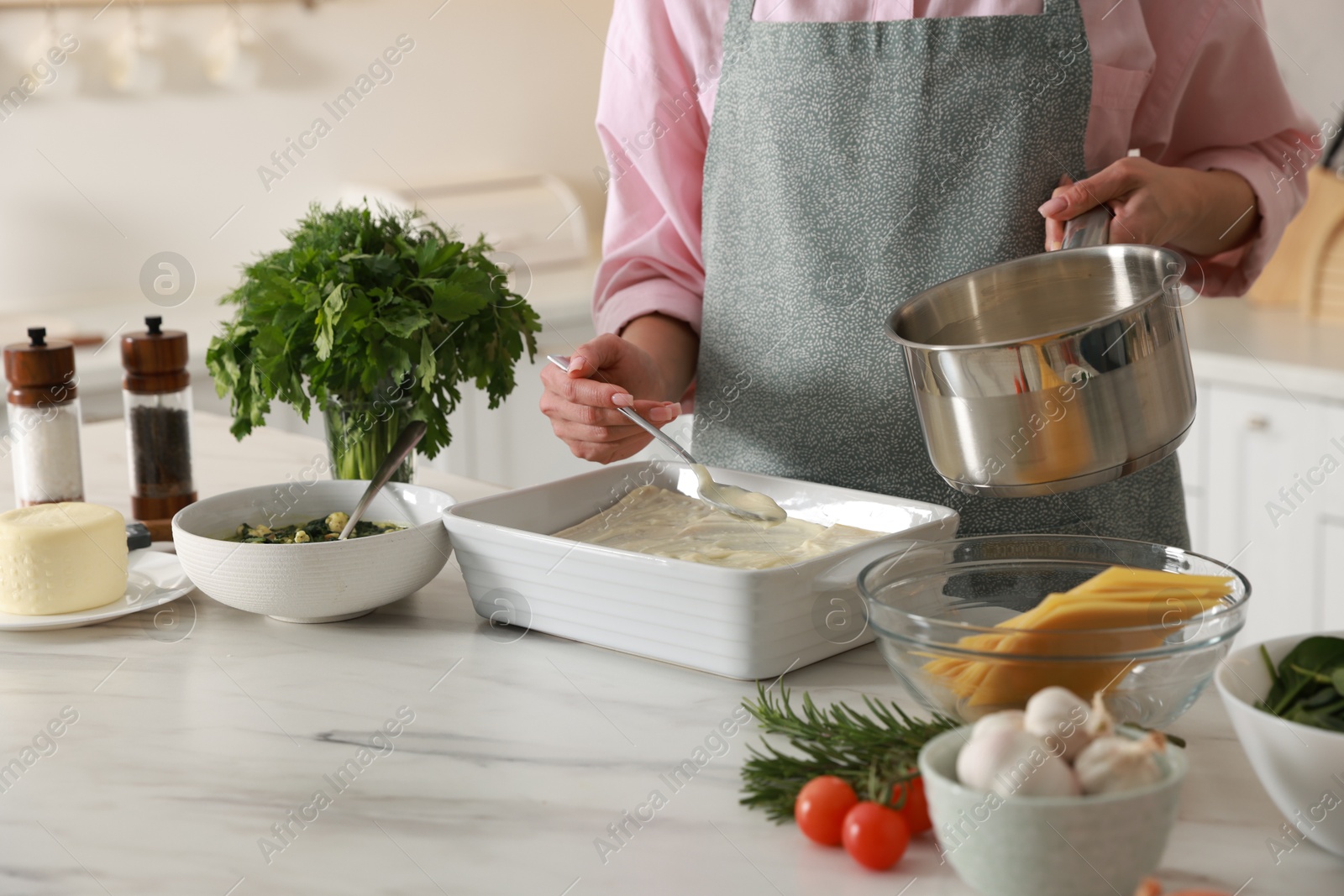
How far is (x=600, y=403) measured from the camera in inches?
38.7

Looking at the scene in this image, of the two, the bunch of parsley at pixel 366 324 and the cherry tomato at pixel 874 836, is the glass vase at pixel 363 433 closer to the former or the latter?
the bunch of parsley at pixel 366 324

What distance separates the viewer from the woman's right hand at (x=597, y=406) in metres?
0.97

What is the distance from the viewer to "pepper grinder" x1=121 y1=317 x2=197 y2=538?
45.6 inches

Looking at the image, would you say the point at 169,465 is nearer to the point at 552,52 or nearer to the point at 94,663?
the point at 94,663

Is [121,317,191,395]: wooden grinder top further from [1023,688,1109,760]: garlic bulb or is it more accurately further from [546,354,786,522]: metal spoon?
[1023,688,1109,760]: garlic bulb

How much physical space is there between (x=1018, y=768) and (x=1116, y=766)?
0.04m

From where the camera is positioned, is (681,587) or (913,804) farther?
(681,587)

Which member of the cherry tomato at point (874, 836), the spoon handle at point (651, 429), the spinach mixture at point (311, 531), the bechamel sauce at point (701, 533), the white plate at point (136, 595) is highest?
the spoon handle at point (651, 429)

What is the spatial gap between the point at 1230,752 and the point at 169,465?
91cm

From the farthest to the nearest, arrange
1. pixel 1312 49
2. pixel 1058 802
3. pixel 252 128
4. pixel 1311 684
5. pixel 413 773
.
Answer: pixel 252 128 → pixel 1312 49 → pixel 413 773 → pixel 1311 684 → pixel 1058 802

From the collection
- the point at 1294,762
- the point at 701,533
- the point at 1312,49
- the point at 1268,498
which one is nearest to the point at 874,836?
the point at 1294,762

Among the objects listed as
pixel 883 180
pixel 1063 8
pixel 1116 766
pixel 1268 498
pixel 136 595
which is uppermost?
pixel 1063 8

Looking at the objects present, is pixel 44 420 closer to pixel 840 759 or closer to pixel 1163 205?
pixel 840 759

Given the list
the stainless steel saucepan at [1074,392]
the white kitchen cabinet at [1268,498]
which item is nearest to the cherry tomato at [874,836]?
the stainless steel saucepan at [1074,392]
